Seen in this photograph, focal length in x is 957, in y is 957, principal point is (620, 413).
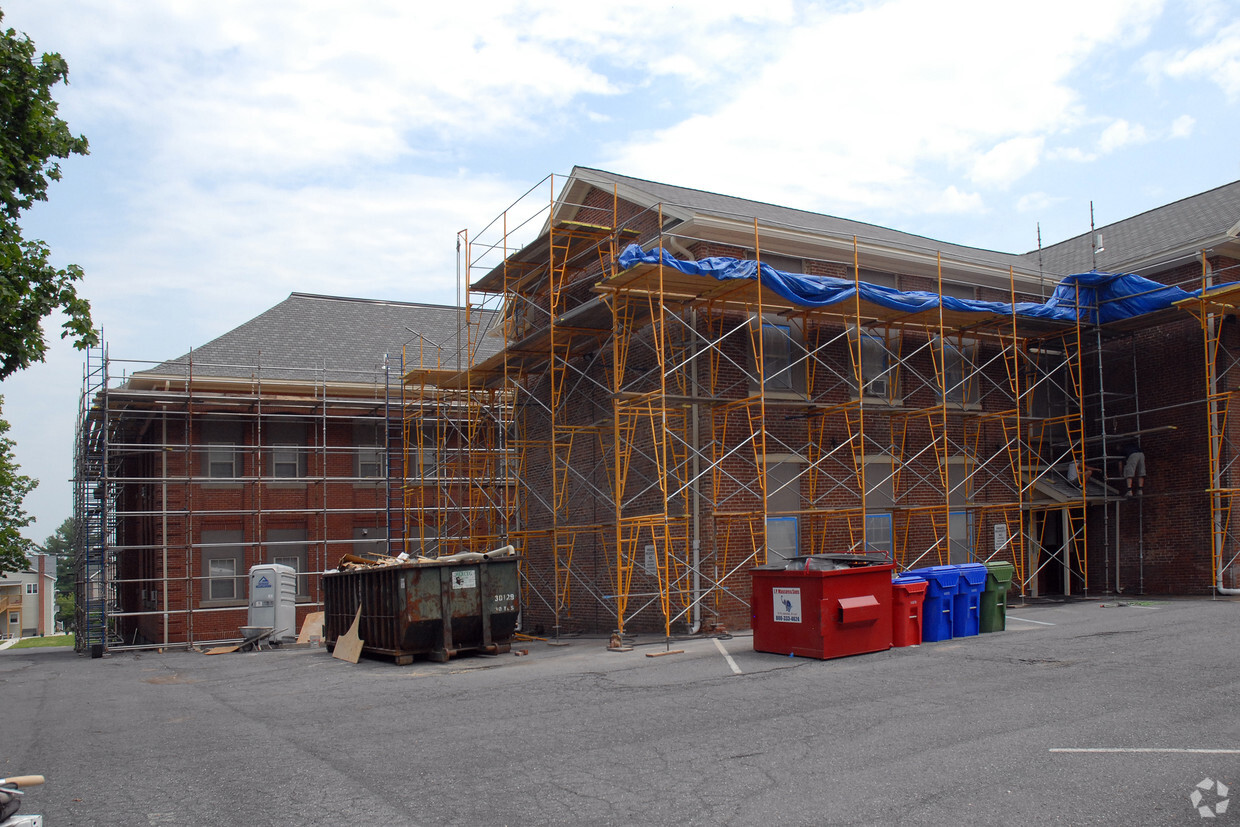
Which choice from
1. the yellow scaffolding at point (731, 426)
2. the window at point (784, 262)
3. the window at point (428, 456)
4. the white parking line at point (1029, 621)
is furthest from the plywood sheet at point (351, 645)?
the white parking line at point (1029, 621)

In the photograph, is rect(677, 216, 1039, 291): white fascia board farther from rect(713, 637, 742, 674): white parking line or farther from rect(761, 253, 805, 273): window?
rect(713, 637, 742, 674): white parking line

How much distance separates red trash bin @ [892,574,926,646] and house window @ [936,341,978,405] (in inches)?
311

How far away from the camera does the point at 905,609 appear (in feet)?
46.6

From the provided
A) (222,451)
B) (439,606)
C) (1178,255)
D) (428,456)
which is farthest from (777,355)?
(222,451)

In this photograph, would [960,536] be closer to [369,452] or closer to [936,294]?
[936,294]

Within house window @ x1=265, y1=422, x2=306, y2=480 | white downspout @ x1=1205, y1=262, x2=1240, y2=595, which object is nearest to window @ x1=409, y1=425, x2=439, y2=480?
house window @ x1=265, y1=422, x2=306, y2=480

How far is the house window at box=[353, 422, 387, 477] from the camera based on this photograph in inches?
1048

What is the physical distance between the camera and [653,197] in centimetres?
1909

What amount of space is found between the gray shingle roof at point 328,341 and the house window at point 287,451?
146 centimetres

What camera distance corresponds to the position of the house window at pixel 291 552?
25094 millimetres

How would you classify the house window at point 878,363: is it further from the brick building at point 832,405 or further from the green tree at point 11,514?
the green tree at point 11,514

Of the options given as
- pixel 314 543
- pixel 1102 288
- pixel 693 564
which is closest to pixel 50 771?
Result: pixel 693 564

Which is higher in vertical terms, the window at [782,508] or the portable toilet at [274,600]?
the window at [782,508]

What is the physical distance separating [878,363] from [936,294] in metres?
1.84
